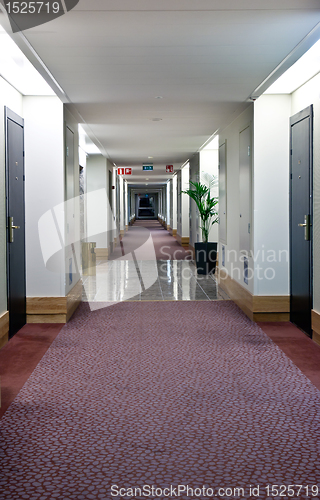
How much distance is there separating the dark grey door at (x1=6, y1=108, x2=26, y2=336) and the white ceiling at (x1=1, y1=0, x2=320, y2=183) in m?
0.72

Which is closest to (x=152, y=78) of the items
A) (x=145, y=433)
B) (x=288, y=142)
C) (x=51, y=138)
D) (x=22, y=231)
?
(x=51, y=138)

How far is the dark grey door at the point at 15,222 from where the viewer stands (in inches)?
185

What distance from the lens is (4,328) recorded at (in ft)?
14.7

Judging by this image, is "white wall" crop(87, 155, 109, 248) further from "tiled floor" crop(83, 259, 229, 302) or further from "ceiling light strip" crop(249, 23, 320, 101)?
"ceiling light strip" crop(249, 23, 320, 101)

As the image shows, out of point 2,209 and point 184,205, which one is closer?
point 2,209

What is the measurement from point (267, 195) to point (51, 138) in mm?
2514

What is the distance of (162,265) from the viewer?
10.4m

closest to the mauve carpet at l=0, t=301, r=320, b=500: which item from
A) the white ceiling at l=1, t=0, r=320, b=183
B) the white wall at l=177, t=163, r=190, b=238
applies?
the white ceiling at l=1, t=0, r=320, b=183

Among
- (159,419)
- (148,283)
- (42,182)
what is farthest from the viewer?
(148,283)

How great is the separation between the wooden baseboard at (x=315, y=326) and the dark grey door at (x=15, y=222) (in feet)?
9.71

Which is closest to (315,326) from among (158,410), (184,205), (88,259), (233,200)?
(158,410)

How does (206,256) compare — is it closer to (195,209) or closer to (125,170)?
(195,209)

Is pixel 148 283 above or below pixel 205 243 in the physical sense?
below

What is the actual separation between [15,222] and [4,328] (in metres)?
1.14
